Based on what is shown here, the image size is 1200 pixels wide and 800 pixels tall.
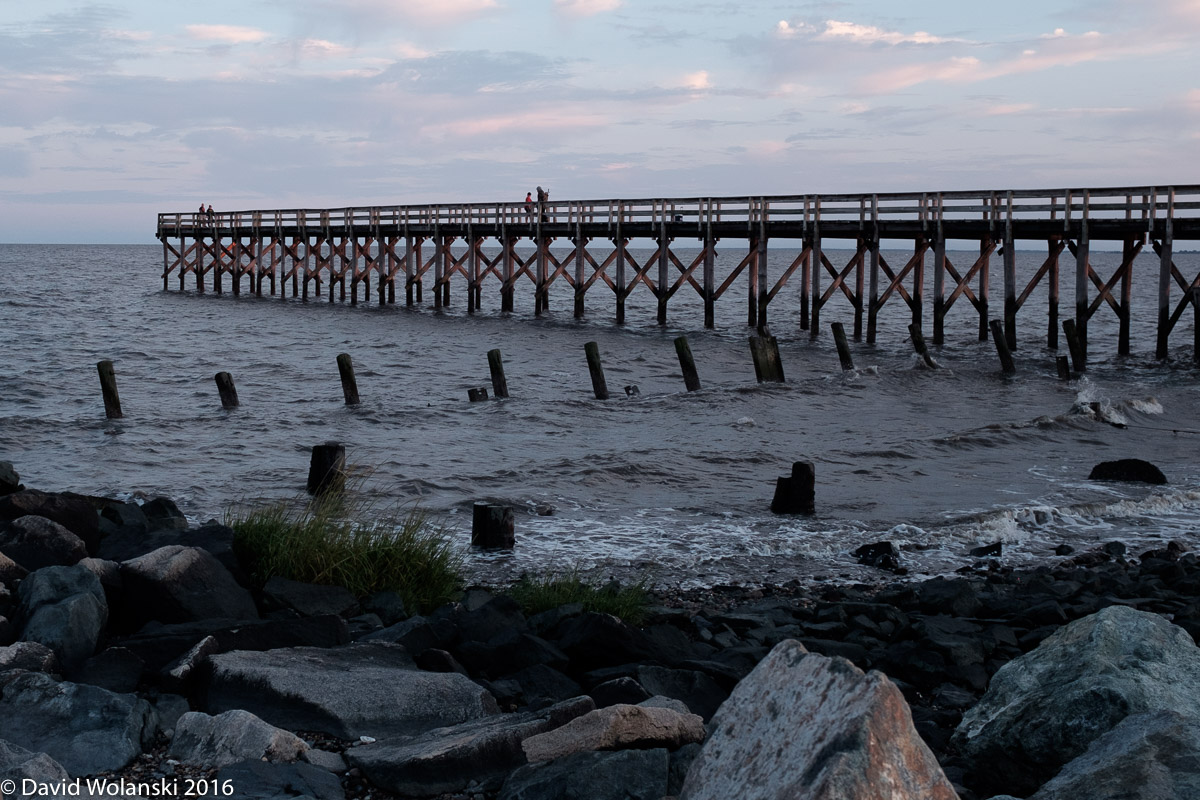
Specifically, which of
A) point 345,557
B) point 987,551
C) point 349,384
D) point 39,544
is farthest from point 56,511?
point 349,384

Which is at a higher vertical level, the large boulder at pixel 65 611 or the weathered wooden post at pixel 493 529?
the large boulder at pixel 65 611

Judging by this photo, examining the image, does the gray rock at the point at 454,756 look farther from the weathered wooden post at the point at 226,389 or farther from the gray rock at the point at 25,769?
the weathered wooden post at the point at 226,389

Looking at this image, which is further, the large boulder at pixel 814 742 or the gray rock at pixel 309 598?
the gray rock at pixel 309 598

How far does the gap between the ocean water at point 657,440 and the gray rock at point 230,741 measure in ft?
15.9

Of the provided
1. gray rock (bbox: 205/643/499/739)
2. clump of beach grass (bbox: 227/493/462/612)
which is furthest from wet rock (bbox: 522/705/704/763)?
clump of beach grass (bbox: 227/493/462/612)

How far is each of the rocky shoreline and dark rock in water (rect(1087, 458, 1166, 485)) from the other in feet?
22.2

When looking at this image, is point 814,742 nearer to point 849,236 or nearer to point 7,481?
point 7,481

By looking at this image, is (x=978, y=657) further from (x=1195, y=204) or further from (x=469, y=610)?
(x=1195, y=204)

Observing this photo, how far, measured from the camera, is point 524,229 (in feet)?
122

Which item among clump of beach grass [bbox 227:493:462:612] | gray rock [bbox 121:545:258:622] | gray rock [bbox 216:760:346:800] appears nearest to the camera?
gray rock [bbox 216:760:346:800]

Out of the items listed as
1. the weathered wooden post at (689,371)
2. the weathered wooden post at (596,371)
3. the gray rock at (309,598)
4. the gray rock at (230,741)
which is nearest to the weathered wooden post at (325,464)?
the gray rock at (309,598)

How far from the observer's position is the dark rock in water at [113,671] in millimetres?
5059

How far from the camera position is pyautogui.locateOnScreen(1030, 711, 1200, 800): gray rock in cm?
325

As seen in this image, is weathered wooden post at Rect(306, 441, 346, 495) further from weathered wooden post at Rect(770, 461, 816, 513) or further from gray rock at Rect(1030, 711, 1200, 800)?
gray rock at Rect(1030, 711, 1200, 800)
